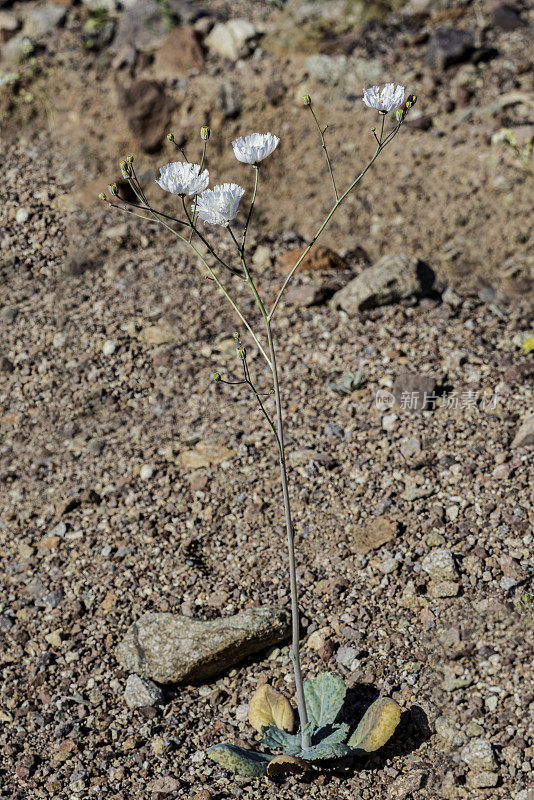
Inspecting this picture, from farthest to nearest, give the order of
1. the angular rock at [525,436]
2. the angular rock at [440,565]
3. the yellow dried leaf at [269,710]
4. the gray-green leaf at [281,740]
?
the angular rock at [525,436] → the angular rock at [440,565] → the yellow dried leaf at [269,710] → the gray-green leaf at [281,740]

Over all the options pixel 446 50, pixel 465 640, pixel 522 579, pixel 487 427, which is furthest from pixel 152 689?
pixel 446 50

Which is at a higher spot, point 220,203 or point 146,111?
point 220,203

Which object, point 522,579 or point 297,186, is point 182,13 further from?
point 522,579

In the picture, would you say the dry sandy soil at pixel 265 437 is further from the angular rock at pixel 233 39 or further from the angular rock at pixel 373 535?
the angular rock at pixel 233 39

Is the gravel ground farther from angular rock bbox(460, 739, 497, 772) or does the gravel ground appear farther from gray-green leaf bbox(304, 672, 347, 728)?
gray-green leaf bbox(304, 672, 347, 728)

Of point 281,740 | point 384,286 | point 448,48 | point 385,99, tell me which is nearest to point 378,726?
point 281,740

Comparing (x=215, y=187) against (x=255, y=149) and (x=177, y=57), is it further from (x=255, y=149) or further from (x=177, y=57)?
(x=177, y=57)

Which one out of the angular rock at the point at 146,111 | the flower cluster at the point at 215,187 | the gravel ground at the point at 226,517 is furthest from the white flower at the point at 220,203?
the angular rock at the point at 146,111
